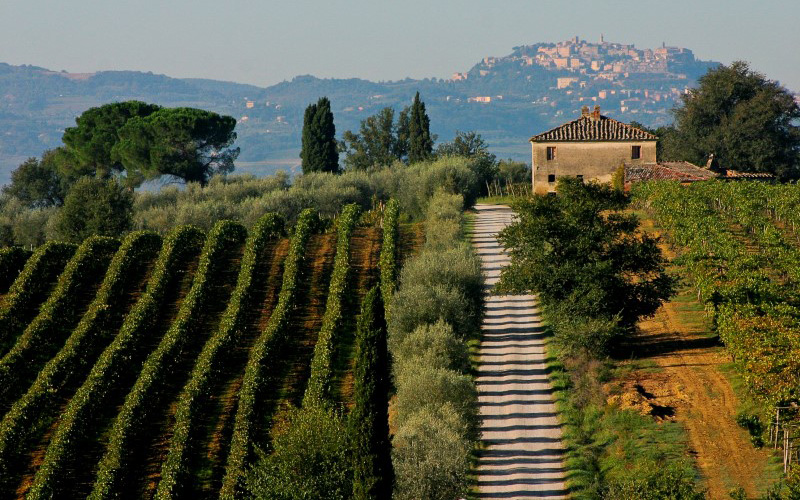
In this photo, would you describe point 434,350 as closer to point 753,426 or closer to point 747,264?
point 753,426

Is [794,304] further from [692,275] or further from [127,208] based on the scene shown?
[127,208]

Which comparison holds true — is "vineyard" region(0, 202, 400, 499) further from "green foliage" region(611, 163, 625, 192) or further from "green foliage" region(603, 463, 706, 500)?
"green foliage" region(611, 163, 625, 192)

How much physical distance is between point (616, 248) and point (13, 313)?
83.6ft

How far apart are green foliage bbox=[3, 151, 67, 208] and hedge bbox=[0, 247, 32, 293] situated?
50120mm

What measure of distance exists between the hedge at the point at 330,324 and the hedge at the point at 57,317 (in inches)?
427

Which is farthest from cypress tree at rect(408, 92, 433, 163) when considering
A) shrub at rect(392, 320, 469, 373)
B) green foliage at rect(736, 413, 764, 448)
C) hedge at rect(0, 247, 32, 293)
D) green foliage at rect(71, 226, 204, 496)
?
green foliage at rect(736, 413, 764, 448)

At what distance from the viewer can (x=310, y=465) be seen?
28188 mm

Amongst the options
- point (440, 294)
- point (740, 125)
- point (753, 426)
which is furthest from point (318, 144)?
point (753, 426)

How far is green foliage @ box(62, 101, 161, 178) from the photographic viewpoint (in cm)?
9412

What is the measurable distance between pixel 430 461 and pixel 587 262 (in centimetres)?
1359

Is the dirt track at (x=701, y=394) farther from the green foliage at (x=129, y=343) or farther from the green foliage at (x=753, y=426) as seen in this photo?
the green foliage at (x=129, y=343)

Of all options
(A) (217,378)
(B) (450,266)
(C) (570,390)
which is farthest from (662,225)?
(A) (217,378)

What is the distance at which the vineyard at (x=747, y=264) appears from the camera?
3048 centimetres

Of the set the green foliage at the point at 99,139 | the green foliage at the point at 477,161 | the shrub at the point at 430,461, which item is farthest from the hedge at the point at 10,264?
the green foliage at the point at 99,139
